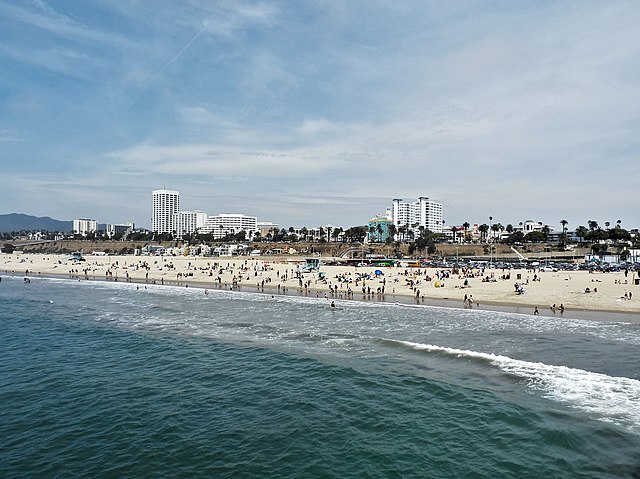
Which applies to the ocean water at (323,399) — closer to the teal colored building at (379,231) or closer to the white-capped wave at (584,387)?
the white-capped wave at (584,387)

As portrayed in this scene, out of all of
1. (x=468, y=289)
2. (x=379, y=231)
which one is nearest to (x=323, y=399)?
(x=468, y=289)

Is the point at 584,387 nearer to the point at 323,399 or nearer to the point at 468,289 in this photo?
the point at 323,399

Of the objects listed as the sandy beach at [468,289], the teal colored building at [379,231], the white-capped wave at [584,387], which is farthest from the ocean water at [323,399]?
the teal colored building at [379,231]

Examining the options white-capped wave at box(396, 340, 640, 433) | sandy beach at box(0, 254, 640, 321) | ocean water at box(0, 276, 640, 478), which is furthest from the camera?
sandy beach at box(0, 254, 640, 321)

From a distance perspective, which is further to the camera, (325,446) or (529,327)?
(529,327)

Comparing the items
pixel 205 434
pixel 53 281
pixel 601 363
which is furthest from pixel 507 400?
pixel 53 281

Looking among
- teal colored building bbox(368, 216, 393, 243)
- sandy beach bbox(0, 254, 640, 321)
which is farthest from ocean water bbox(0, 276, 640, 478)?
teal colored building bbox(368, 216, 393, 243)

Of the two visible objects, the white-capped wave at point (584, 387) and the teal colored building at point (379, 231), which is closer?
the white-capped wave at point (584, 387)

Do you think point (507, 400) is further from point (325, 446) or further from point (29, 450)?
point (29, 450)

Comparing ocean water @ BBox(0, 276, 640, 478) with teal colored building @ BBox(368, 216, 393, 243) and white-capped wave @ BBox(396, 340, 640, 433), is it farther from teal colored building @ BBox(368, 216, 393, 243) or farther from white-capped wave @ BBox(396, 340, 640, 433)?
teal colored building @ BBox(368, 216, 393, 243)
